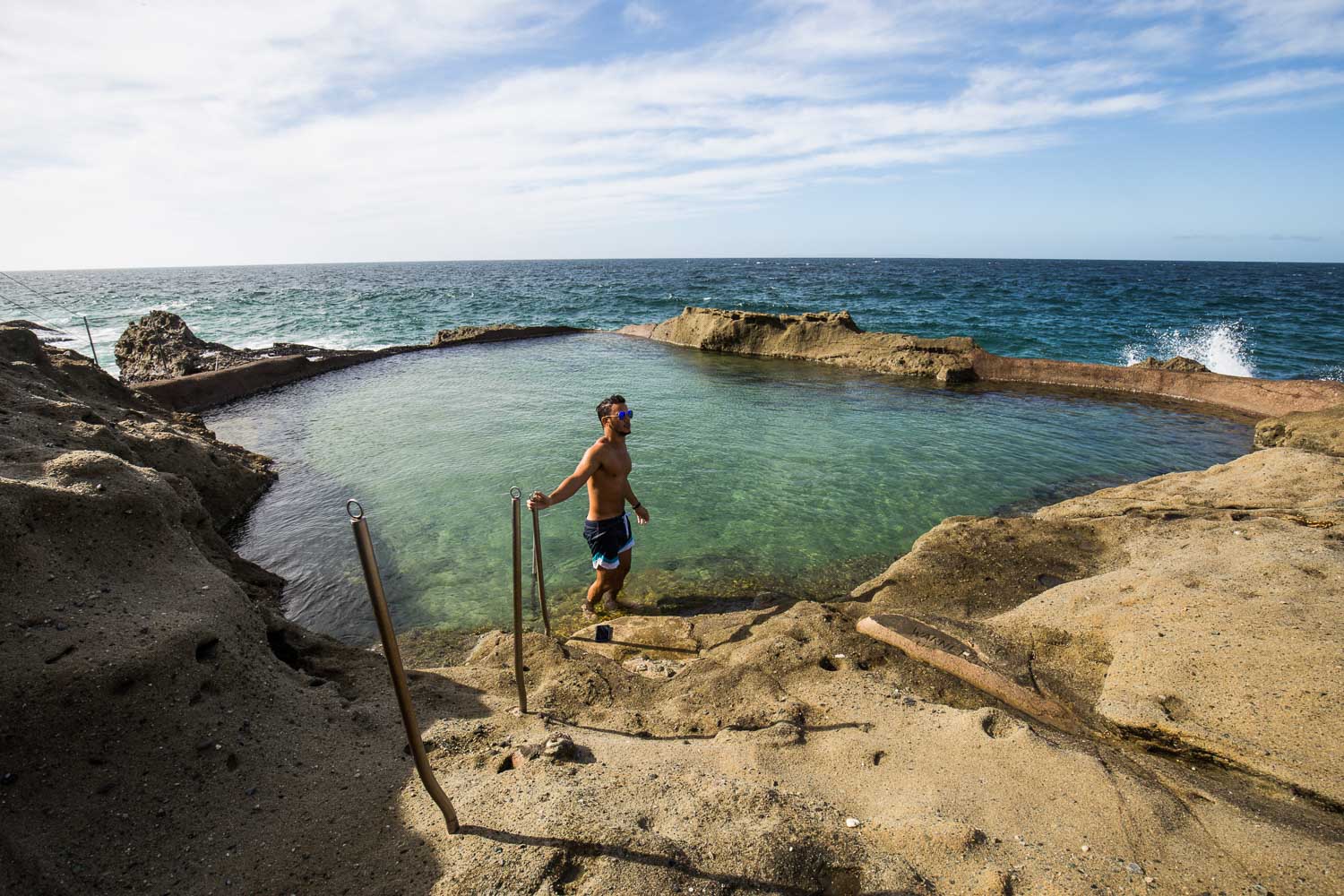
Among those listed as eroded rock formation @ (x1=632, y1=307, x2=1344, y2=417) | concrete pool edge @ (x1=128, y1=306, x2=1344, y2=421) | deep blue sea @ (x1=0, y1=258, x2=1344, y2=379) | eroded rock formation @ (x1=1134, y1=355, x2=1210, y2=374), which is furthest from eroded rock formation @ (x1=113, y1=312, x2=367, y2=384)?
eroded rock formation @ (x1=1134, y1=355, x2=1210, y2=374)

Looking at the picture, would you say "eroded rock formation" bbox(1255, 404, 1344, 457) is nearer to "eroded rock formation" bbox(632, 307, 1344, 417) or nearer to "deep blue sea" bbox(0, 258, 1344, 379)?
"eroded rock formation" bbox(632, 307, 1344, 417)

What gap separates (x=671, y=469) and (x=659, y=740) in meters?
6.34

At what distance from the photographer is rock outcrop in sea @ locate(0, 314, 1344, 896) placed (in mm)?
2293

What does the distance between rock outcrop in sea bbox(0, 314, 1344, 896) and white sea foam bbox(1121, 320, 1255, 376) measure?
17.7 m

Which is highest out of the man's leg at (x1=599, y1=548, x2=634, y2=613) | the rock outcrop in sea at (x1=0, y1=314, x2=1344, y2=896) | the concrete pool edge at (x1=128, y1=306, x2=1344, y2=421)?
the concrete pool edge at (x1=128, y1=306, x2=1344, y2=421)

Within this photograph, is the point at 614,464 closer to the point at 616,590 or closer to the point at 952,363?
the point at 616,590

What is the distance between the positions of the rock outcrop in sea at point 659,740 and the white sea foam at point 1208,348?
58.0 ft

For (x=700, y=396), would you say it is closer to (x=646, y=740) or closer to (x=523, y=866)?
(x=646, y=740)

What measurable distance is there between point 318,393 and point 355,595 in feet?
36.3

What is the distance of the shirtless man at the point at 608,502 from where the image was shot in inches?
210

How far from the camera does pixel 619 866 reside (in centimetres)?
225

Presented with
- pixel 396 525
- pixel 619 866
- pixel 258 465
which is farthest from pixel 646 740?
pixel 258 465

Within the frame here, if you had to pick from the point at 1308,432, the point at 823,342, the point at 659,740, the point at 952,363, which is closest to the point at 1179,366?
the point at 952,363

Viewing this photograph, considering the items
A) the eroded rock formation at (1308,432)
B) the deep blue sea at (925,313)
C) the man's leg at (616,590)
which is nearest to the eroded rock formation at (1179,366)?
the deep blue sea at (925,313)
